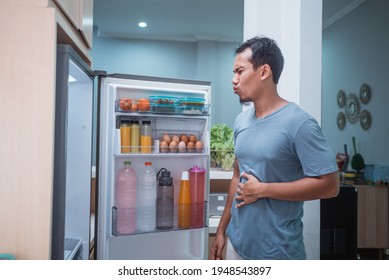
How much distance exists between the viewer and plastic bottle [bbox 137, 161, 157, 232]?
5.11 ft

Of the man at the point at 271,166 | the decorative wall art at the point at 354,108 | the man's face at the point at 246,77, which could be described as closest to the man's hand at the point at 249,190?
the man at the point at 271,166

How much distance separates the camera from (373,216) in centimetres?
256

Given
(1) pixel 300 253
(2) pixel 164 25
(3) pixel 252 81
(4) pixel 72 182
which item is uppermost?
(2) pixel 164 25

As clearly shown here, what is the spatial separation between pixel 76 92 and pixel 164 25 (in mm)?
2891

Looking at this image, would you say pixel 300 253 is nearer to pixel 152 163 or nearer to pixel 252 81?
pixel 252 81

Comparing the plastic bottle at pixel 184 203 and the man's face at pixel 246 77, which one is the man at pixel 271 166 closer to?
the man's face at pixel 246 77

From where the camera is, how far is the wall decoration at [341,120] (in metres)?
3.35

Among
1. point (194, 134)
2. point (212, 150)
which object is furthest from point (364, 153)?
point (194, 134)

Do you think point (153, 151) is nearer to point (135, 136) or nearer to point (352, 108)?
point (135, 136)

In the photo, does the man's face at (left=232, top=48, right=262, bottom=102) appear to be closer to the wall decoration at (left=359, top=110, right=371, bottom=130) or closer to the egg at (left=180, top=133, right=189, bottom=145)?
the egg at (left=180, top=133, right=189, bottom=145)

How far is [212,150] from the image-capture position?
1973 mm

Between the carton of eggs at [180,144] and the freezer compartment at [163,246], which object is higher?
the carton of eggs at [180,144]

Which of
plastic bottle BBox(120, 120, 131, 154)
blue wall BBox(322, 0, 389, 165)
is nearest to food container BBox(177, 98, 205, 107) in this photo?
plastic bottle BBox(120, 120, 131, 154)

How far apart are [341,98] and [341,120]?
22 centimetres
